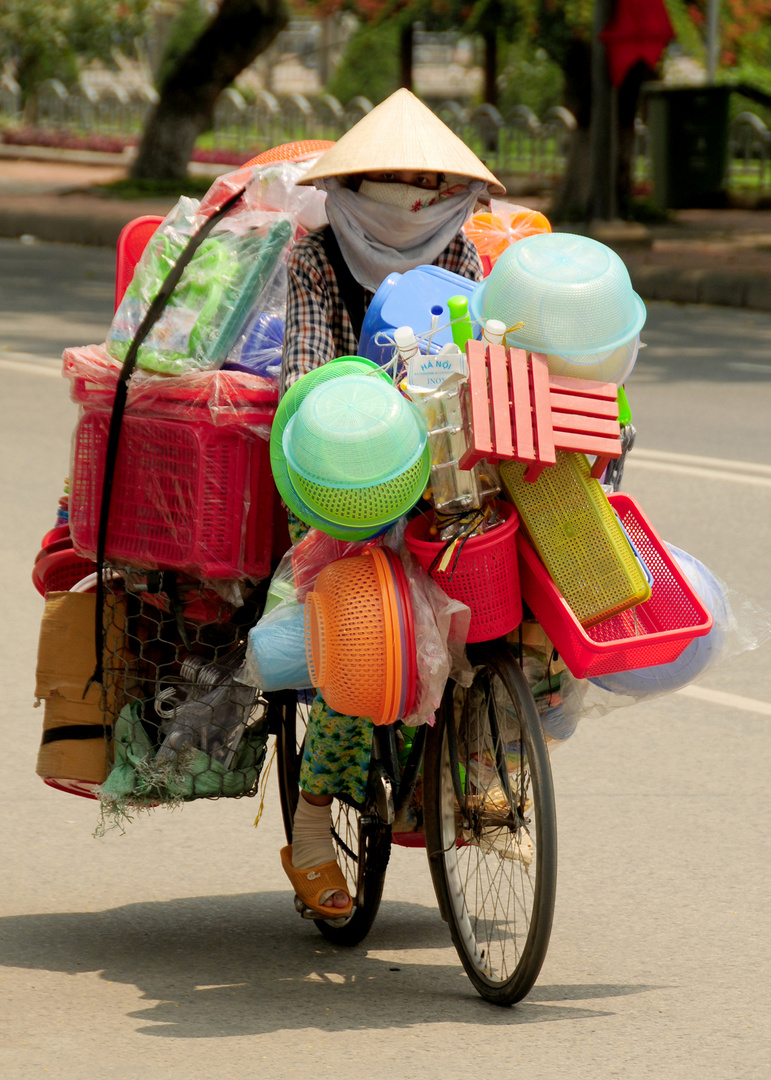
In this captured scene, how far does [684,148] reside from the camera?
21.8 meters

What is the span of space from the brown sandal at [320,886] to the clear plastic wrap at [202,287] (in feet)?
3.77

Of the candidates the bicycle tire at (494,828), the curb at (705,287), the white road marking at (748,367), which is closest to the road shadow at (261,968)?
the bicycle tire at (494,828)

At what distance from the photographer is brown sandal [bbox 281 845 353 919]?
3.58 meters

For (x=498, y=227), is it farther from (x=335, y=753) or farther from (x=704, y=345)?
(x=704, y=345)

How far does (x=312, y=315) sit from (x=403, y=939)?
1.45 metres

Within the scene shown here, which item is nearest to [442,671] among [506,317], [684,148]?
[506,317]

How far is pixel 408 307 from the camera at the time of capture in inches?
130

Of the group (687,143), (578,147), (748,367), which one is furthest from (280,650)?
(687,143)

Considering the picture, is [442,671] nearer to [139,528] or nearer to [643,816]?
[139,528]

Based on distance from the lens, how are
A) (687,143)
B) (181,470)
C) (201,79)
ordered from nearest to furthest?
(181,470) → (687,143) → (201,79)

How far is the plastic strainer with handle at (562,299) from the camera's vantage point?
3053 millimetres

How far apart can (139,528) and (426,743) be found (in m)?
0.79

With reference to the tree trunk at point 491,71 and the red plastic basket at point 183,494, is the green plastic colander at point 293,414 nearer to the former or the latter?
the red plastic basket at point 183,494

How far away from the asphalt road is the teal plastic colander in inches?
37.2
